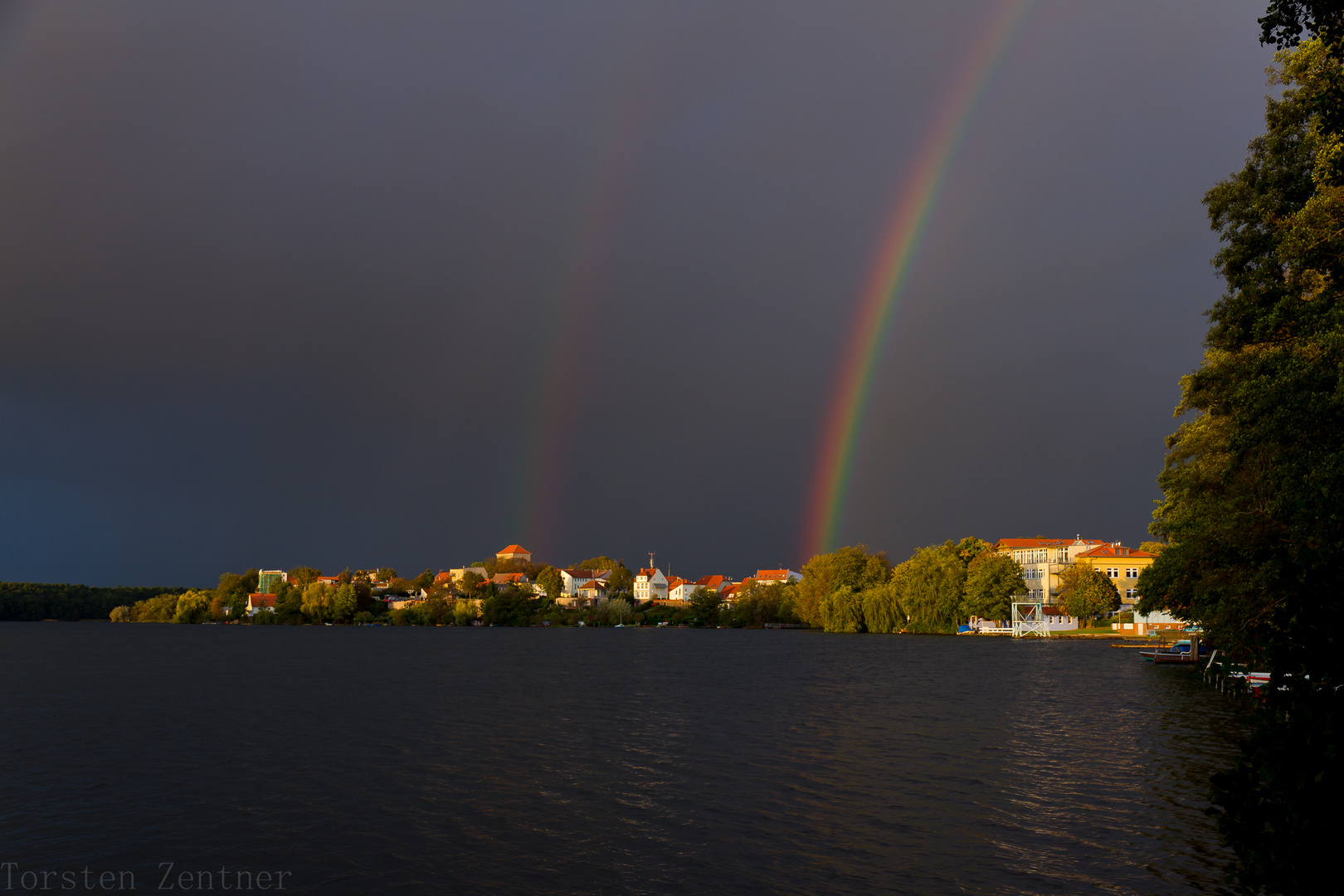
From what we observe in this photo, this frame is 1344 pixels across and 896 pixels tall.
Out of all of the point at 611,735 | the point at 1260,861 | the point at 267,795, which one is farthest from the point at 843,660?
the point at 1260,861

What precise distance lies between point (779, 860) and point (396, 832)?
370 inches

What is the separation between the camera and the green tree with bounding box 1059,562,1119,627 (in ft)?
507

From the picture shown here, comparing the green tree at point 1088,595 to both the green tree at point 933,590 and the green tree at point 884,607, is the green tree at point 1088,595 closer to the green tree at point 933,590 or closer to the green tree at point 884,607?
the green tree at point 933,590

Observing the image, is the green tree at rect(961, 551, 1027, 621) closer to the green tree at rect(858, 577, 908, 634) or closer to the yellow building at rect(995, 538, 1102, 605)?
the green tree at rect(858, 577, 908, 634)

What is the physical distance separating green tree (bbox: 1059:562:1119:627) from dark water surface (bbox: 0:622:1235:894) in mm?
100608

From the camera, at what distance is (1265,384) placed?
2703 centimetres

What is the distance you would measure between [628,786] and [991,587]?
125m

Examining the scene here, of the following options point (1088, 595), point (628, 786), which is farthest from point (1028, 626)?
point (628, 786)

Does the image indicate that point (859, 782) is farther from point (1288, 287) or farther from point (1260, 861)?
point (1288, 287)

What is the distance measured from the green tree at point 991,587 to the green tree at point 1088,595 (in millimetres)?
16136

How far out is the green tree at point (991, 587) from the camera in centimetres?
14088

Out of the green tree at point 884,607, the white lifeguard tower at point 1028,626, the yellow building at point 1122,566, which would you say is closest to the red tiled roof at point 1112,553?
the yellow building at point 1122,566

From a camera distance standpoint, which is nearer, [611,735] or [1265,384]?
[1265,384]

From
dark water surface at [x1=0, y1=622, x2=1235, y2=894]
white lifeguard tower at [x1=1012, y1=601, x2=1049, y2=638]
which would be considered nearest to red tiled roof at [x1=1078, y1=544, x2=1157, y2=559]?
white lifeguard tower at [x1=1012, y1=601, x2=1049, y2=638]
